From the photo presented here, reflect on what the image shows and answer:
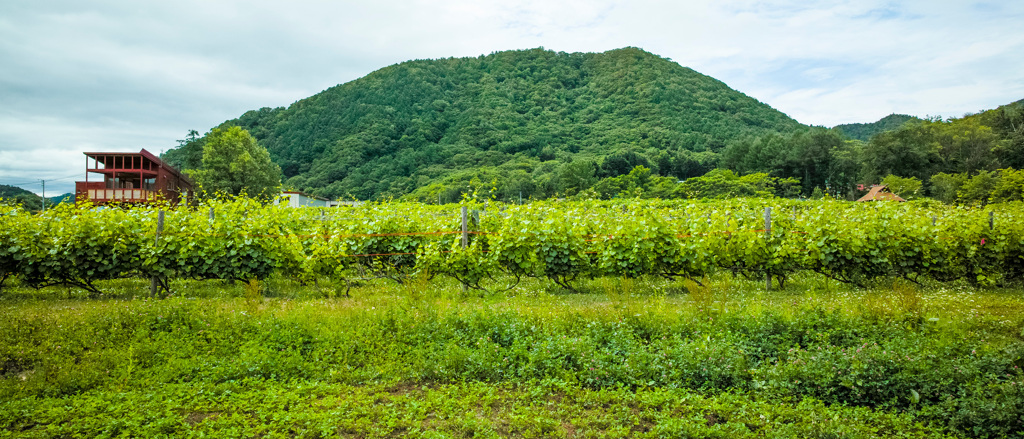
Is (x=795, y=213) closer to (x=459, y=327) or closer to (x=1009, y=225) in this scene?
(x=1009, y=225)

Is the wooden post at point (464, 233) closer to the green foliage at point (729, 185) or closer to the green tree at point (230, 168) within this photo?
the green tree at point (230, 168)

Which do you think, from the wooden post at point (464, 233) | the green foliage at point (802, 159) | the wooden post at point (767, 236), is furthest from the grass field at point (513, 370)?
the green foliage at point (802, 159)

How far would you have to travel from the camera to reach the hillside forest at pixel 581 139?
179 feet

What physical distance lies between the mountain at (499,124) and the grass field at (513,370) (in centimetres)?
5460

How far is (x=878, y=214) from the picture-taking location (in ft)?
37.5

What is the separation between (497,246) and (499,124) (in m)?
72.5

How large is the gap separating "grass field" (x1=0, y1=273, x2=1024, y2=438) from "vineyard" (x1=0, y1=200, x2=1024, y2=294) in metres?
2.22

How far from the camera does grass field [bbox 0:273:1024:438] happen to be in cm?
445

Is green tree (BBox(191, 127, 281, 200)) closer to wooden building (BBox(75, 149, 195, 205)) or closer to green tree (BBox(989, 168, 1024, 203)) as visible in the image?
wooden building (BBox(75, 149, 195, 205))

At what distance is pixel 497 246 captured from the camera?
402 inches

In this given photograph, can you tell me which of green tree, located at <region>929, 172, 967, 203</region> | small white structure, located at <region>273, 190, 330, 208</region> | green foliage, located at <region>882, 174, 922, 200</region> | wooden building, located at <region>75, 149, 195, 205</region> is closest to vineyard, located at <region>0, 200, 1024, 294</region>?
small white structure, located at <region>273, 190, 330, 208</region>

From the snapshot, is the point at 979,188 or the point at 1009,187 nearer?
the point at 1009,187

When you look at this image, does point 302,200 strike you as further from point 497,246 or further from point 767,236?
point 767,236

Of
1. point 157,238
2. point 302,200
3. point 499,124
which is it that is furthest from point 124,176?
point 499,124
